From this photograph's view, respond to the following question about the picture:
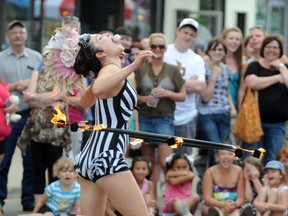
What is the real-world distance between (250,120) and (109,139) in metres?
4.25

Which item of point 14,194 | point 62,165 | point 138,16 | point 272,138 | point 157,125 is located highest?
point 138,16

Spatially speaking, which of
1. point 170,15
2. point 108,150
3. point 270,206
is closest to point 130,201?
point 108,150

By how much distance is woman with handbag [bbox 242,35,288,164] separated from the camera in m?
11.2

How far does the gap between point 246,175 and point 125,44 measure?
2.25 metres

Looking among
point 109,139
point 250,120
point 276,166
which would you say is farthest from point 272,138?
point 109,139

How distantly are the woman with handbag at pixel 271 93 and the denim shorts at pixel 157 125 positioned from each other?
1.02m

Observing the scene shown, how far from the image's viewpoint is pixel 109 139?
7254mm

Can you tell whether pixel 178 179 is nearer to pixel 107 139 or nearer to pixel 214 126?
pixel 214 126

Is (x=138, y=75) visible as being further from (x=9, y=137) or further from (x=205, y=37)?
(x=205, y=37)

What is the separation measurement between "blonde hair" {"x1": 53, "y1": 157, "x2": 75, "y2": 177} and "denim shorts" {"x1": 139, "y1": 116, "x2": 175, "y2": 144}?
3.79 feet

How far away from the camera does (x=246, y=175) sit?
10.7m

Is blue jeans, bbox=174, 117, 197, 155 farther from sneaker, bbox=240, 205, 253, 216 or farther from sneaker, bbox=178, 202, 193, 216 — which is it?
sneaker, bbox=240, 205, 253, 216

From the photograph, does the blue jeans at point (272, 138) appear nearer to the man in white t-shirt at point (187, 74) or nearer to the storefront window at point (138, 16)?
the man in white t-shirt at point (187, 74)

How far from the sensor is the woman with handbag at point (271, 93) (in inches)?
442
